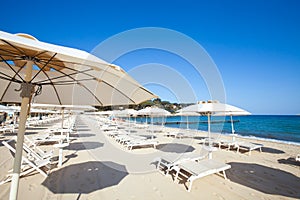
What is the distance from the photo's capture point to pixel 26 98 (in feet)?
5.72

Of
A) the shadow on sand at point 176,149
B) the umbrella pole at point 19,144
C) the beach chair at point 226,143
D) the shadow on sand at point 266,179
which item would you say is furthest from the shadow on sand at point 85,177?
the beach chair at point 226,143

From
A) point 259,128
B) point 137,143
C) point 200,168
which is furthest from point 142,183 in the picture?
point 259,128

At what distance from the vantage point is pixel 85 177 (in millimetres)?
3830

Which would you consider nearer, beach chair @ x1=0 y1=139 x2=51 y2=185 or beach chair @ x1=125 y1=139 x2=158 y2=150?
beach chair @ x1=0 y1=139 x2=51 y2=185

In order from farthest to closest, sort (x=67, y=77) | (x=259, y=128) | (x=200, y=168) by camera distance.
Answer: (x=259, y=128) < (x=200, y=168) < (x=67, y=77)

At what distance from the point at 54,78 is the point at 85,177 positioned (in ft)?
8.95

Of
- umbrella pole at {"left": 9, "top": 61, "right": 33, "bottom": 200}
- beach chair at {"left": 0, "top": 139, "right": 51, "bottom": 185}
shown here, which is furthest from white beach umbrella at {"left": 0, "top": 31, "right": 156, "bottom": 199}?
Answer: beach chair at {"left": 0, "top": 139, "right": 51, "bottom": 185}

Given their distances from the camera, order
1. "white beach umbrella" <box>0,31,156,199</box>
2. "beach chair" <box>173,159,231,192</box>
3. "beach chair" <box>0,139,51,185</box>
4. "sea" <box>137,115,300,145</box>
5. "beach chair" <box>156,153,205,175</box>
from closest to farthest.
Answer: "white beach umbrella" <box>0,31,156,199</box> → "beach chair" <box>173,159,231,192</box> → "beach chair" <box>0,139,51,185</box> → "beach chair" <box>156,153,205,175</box> → "sea" <box>137,115,300,145</box>

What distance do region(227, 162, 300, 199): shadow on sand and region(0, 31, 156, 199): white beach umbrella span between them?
324cm

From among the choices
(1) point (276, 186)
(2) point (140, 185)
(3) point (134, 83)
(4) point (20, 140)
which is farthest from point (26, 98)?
(1) point (276, 186)

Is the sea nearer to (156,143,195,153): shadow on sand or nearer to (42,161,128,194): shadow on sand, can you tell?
(156,143,195,153): shadow on sand

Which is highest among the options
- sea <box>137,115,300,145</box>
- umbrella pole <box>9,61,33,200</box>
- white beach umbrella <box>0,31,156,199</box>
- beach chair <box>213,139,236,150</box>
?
white beach umbrella <box>0,31,156,199</box>

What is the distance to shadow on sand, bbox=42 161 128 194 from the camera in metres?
3.24

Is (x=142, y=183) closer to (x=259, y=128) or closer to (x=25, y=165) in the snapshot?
(x=25, y=165)
